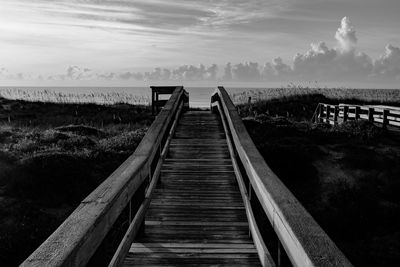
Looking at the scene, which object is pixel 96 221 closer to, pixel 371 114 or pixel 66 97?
pixel 371 114

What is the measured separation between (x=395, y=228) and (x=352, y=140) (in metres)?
6.01

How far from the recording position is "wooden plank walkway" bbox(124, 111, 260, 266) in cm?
416

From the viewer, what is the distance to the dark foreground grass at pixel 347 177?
8977mm

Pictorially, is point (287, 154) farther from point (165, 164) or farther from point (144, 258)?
point (144, 258)

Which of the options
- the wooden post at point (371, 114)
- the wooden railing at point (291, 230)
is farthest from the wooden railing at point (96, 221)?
the wooden post at point (371, 114)

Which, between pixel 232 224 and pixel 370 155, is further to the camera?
pixel 370 155

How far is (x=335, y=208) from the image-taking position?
10008 mm

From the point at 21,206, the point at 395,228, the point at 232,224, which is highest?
the point at 232,224

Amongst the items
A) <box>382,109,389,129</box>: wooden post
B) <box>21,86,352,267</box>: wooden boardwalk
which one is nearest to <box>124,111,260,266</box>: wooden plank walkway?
<box>21,86,352,267</box>: wooden boardwalk

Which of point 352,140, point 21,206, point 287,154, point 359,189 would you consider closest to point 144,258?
point 21,206

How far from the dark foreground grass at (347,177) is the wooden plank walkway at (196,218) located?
3.06 meters

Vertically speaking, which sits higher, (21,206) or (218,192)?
(218,192)

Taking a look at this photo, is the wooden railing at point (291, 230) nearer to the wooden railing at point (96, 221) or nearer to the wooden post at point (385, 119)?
the wooden railing at point (96, 221)

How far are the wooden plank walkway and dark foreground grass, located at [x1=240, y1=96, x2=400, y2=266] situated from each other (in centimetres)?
306
